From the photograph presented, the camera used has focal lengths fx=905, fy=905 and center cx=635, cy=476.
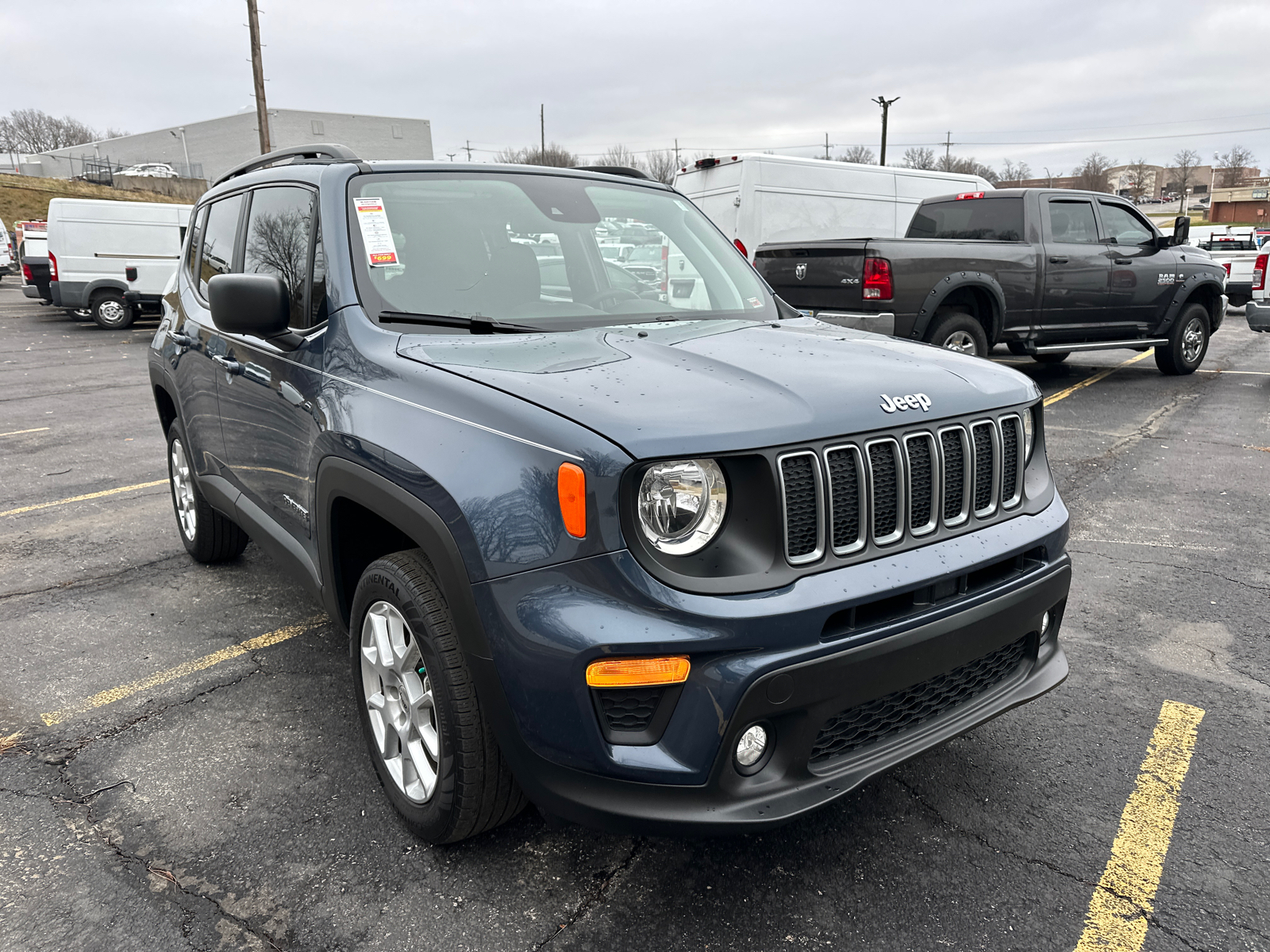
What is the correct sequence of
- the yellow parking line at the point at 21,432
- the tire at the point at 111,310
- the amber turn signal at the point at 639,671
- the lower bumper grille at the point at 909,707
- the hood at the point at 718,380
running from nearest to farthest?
the amber turn signal at the point at 639,671 < the hood at the point at 718,380 < the lower bumper grille at the point at 909,707 < the yellow parking line at the point at 21,432 < the tire at the point at 111,310

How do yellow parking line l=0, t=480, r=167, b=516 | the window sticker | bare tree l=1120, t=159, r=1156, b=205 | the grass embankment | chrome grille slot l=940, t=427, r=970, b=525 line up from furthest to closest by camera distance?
1. bare tree l=1120, t=159, r=1156, b=205
2. the grass embankment
3. yellow parking line l=0, t=480, r=167, b=516
4. the window sticker
5. chrome grille slot l=940, t=427, r=970, b=525

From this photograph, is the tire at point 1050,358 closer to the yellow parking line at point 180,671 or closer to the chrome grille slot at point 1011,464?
the chrome grille slot at point 1011,464

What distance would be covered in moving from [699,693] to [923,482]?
0.82m

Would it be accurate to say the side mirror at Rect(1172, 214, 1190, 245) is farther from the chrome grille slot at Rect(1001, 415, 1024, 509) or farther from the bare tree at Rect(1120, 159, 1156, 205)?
the bare tree at Rect(1120, 159, 1156, 205)

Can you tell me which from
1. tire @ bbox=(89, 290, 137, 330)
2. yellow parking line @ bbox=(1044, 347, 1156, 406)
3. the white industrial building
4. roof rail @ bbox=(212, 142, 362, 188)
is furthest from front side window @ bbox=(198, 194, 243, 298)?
the white industrial building

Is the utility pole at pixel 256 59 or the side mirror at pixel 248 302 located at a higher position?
the utility pole at pixel 256 59

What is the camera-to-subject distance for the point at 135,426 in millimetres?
8766

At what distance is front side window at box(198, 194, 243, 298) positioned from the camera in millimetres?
3881

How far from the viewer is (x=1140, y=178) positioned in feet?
302

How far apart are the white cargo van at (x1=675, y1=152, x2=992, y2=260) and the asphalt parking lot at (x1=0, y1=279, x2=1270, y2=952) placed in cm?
973

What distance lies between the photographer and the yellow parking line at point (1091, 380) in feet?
32.0

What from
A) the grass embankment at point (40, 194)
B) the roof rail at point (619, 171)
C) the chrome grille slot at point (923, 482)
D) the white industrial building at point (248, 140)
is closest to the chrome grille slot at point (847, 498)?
the chrome grille slot at point (923, 482)

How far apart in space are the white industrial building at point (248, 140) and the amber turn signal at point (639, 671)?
169ft

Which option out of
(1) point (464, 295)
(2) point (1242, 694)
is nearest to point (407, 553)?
(1) point (464, 295)
